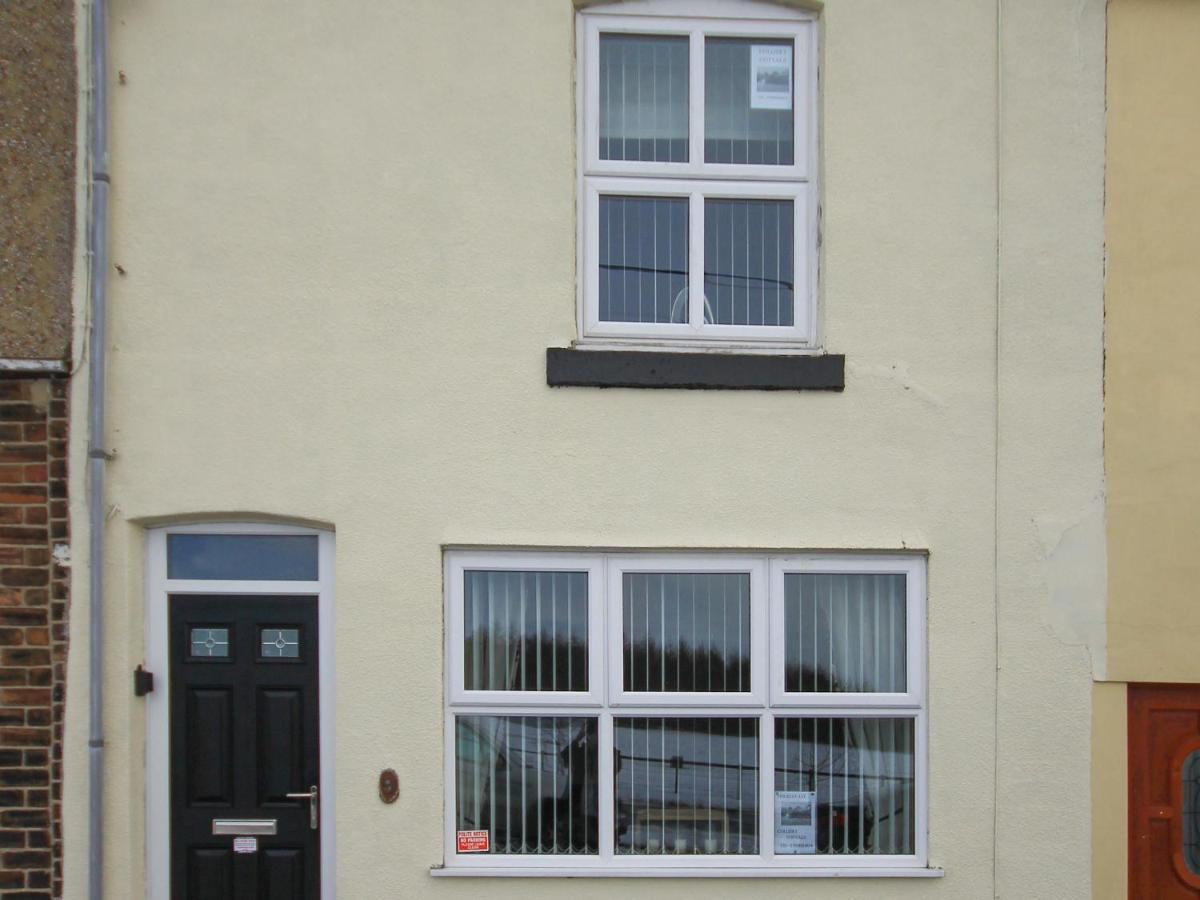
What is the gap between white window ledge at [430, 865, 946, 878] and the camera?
467 centimetres

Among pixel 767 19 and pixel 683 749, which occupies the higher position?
pixel 767 19

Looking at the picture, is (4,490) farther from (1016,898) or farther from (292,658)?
(1016,898)

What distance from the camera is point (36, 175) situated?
4570 millimetres

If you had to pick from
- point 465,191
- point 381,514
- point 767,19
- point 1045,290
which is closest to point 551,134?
point 465,191

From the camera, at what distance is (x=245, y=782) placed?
189 inches

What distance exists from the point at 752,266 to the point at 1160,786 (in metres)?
3.17

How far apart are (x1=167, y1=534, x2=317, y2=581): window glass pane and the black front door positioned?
12 cm

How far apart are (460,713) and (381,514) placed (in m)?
1.02

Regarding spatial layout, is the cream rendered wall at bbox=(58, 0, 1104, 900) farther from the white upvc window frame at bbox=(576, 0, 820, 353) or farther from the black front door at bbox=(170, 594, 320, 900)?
the black front door at bbox=(170, 594, 320, 900)

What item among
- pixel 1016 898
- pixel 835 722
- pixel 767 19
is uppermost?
pixel 767 19

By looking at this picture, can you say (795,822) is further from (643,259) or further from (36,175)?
(36,175)

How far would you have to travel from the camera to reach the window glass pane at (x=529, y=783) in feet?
15.7

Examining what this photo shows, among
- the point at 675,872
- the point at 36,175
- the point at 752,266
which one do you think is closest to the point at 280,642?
the point at 675,872

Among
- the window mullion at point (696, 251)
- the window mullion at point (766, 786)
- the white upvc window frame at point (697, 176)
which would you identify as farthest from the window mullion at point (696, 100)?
the window mullion at point (766, 786)
